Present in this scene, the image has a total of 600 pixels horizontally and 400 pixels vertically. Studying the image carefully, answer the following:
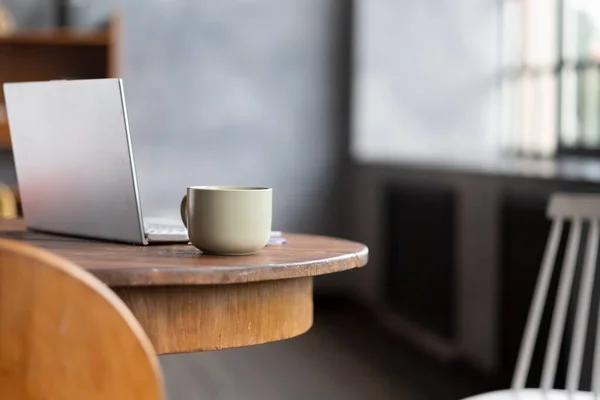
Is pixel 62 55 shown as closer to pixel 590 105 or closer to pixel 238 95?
pixel 238 95

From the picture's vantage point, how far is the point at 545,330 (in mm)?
2695

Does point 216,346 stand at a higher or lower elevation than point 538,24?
lower

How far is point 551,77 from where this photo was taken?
3.75 m

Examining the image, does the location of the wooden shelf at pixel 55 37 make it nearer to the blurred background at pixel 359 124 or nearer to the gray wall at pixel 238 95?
the blurred background at pixel 359 124

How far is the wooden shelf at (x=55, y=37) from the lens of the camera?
397 cm

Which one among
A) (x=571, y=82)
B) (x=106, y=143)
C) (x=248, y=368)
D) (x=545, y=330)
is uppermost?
(x=571, y=82)

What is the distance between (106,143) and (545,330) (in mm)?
1908

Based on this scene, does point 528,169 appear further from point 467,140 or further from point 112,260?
point 112,260

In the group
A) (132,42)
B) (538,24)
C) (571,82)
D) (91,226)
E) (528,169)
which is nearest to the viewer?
(91,226)

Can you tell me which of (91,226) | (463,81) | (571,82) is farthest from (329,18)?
(91,226)

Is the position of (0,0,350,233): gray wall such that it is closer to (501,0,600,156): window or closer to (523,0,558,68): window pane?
(501,0,600,156): window

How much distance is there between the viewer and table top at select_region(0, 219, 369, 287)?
970mm

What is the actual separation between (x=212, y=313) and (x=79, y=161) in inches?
14.0

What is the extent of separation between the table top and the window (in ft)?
8.11
